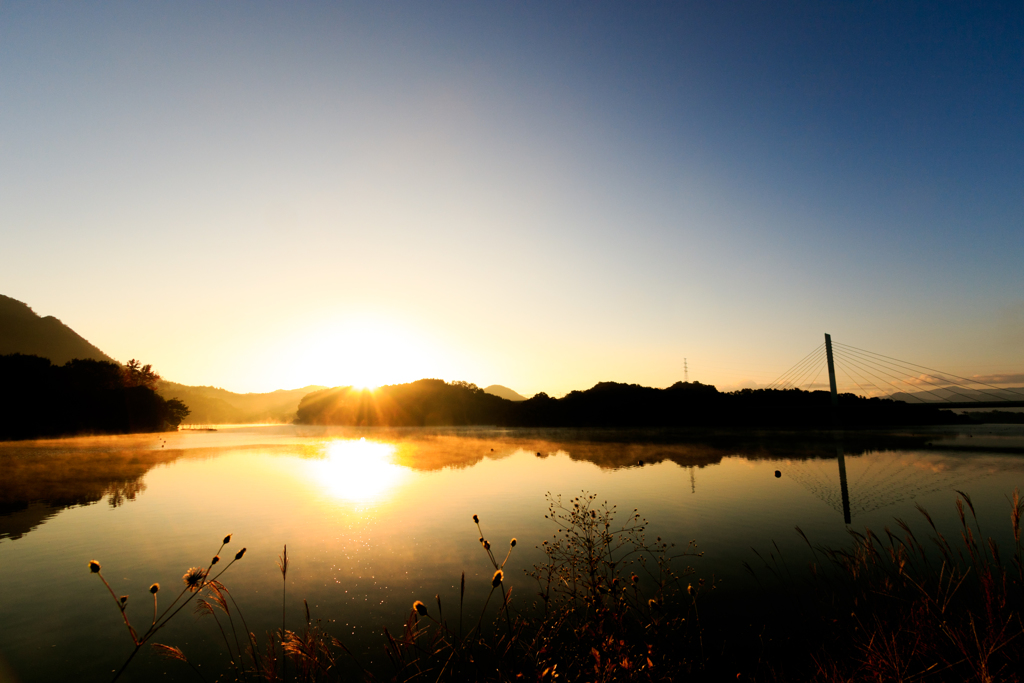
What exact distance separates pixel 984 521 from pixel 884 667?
16.7 metres

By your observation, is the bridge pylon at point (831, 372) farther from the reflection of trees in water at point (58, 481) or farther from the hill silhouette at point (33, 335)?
the hill silhouette at point (33, 335)

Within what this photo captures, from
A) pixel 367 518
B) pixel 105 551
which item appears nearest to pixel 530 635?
pixel 367 518

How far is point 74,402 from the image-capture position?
2547 inches

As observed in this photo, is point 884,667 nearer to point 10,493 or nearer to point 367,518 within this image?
point 367,518

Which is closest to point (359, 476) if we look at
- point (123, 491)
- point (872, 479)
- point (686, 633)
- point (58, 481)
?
point (123, 491)

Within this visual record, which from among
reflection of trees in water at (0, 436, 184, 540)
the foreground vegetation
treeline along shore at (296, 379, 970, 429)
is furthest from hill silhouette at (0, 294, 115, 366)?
the foreground vegetation

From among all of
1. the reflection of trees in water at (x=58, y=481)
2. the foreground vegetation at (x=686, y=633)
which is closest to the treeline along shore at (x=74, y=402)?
the reflection of trees in water at (x=58, y=481)

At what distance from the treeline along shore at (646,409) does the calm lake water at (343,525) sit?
199 feet

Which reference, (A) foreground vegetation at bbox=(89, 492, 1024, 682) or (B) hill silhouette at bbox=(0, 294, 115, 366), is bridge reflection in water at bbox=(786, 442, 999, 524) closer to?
(A) foreground vegetation at bbox=(89, 492, 1024, 682)

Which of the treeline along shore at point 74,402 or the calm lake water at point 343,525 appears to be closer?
the calm lake water at point 343,525

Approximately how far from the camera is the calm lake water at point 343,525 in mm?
7984

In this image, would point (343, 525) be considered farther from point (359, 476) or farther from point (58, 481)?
point (58, 481)

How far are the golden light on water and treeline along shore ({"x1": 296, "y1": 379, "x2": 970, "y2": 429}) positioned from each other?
71019 mm

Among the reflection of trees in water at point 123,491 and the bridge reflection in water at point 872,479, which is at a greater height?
the bridge reflection in water at point 872,479
